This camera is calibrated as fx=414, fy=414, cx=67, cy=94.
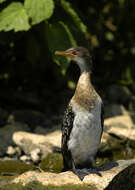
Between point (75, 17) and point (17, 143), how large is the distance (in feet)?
7.42

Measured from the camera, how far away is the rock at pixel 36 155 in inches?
252

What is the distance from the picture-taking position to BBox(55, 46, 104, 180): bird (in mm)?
5094

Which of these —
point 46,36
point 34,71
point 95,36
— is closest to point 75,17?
point 46,36

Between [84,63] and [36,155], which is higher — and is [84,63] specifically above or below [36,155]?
above

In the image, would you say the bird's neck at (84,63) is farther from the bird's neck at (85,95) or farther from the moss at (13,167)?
the moss at (13,167)

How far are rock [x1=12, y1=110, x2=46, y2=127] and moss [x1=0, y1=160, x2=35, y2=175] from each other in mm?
1507

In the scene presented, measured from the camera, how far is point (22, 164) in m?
6.17

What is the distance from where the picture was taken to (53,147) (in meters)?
6.61

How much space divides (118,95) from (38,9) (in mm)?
3447

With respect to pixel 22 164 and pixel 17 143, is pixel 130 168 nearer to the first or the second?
pixel 22 164

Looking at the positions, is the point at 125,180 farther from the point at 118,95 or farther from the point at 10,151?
the point at 118,95

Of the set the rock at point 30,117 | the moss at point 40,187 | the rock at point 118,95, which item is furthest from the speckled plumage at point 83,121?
the rock at point 118,95

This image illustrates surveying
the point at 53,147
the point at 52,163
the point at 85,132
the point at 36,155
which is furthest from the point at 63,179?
the point at 53,147

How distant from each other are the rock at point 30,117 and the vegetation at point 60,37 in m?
0.89
